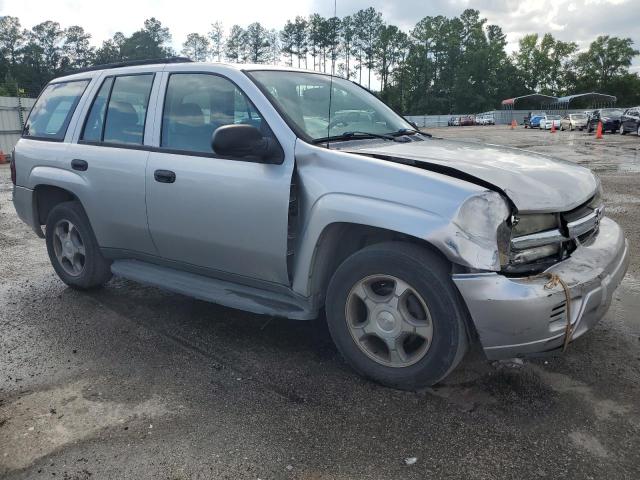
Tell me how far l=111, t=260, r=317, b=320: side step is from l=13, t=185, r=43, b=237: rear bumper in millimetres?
1119

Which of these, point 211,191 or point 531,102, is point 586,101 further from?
point 211,191

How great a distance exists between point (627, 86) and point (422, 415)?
105m

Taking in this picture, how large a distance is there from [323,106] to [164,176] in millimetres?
1207

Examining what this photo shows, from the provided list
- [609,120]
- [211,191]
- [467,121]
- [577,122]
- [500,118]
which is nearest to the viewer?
[211,191]

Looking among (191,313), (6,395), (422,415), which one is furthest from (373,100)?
(6,395)

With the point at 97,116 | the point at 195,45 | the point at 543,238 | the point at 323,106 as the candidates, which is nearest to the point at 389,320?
the point at 543,238

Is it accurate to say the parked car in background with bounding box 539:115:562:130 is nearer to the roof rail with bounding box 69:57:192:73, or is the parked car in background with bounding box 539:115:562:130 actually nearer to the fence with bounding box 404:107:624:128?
the fence with bounding box 404:107:624:128

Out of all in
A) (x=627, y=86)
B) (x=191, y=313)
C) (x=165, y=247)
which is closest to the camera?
(x=165, y=247)

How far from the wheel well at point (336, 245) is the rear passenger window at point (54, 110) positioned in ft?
9.21

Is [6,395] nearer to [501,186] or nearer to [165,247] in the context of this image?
[165,247]

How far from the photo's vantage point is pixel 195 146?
3.68m

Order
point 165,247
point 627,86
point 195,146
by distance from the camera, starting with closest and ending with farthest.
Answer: point 195,146, point 165,247, point 627,86

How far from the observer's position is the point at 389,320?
2975 millimetres

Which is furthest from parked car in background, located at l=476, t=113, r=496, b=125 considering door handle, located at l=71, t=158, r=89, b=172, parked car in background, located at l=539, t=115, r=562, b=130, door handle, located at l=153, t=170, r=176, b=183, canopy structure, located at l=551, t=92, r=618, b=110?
door handle, located at l=153, t=170, r=176, b=183
